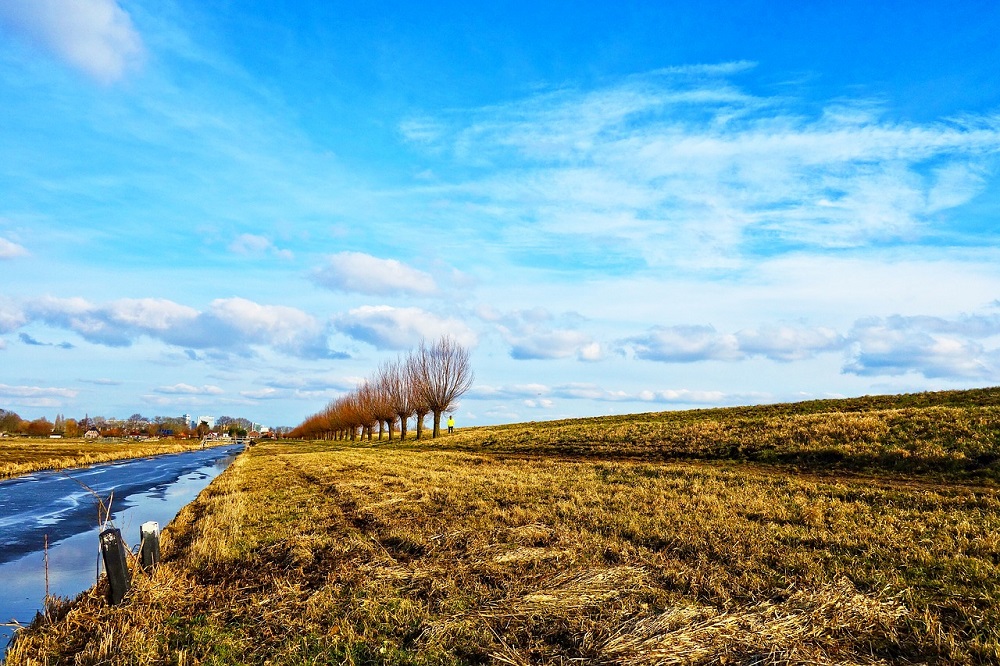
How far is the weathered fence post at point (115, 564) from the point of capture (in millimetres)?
8672

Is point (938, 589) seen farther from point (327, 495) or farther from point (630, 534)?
point (327, 495)

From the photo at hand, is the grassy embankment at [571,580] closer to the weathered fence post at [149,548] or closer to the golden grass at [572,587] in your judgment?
the golden grass at [572,587]

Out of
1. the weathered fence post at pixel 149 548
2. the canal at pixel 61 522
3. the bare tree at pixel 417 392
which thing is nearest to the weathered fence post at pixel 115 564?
the canal at pixel 61 522

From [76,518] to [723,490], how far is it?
19747 millimetres

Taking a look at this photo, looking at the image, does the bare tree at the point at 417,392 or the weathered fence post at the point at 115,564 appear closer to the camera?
the weathered fence post at the point at 115,564

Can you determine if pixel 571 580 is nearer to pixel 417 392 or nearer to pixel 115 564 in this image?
pixel 115 564

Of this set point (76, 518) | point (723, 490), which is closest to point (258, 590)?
point (723, 490)

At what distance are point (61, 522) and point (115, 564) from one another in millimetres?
13163

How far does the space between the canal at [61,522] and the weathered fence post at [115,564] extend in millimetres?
631

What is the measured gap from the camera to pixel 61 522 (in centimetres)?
1906

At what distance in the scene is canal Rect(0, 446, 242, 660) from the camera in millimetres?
11172

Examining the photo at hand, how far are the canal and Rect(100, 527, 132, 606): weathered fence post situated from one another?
0.63 m

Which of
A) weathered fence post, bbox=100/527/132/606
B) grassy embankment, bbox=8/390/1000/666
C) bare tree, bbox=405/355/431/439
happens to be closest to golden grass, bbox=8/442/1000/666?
grassy embankment, bbox=8/390/1000/666

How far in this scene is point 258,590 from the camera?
903 centimetres
